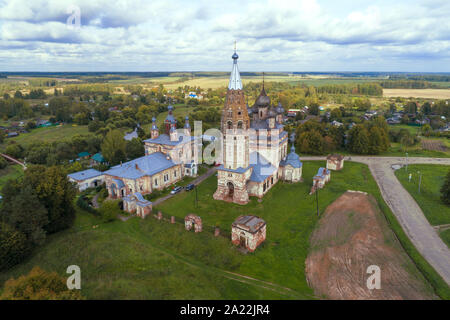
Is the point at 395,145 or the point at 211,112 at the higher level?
the point at 211,112

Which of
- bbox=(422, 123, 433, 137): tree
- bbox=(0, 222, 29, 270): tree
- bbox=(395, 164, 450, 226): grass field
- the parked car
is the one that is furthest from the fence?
bbox=(422, 123, 433, 137): tree

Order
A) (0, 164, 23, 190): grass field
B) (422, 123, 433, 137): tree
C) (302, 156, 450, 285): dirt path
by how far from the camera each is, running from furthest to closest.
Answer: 1. (422, 123, 433, 137): tree
2. (0, 164, 23, 190): grass field
3. (302, 156, 450, 285): dirt path

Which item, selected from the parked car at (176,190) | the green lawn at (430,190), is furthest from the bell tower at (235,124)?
the green lawn at (430,190)

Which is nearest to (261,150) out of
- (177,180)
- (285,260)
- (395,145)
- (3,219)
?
(177,180)

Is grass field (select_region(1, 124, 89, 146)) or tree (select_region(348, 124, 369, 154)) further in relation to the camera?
grass field (select_region(1, 124, 89, 146))

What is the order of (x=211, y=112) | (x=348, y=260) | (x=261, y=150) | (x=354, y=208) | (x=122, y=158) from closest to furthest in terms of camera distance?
(x=348, y=260) < (x=354, y=208) < (x=261, y=150) < (x=122, y=158) < (x=211, y=112)

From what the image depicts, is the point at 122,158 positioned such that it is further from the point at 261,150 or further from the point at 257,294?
the point at 257,294

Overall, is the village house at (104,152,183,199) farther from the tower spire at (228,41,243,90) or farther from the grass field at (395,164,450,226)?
the grass field at (395,164,450,226)
